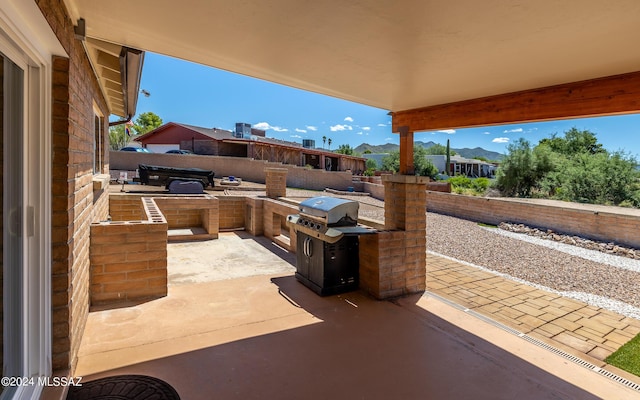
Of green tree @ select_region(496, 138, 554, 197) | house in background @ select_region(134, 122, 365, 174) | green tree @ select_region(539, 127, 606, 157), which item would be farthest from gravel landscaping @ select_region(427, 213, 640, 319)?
green tree @ select_region(539, 127, 606, 157)

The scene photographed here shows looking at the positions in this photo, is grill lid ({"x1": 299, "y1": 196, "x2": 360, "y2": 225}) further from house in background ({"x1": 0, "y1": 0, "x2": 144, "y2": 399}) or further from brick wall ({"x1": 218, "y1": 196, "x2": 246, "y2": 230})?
brick wall ({"x1": 218, "y1": 196, "x2": 246, "y2": 230})

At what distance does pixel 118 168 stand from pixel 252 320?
18.7 m

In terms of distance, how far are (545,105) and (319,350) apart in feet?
10.9

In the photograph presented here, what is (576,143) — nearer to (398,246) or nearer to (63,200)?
(398,246)

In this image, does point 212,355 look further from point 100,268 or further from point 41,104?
point 41,104

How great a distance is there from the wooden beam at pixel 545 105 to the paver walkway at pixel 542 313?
2.40 metres

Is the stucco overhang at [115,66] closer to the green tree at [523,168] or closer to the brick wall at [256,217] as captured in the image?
the brick wall at [256,217]

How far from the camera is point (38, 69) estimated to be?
2086 millimetres

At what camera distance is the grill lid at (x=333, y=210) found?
4238mm

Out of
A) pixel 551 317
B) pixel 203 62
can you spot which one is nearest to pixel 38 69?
pixel 203 62

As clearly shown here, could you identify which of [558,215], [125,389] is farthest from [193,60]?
[558,215]

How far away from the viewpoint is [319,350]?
2963mm

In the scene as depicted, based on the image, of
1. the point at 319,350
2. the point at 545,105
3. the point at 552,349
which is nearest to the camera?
the point at 319,350

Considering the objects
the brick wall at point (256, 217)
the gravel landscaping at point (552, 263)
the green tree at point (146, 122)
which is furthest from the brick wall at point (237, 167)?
the green tree at point (146, 122)
